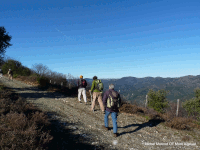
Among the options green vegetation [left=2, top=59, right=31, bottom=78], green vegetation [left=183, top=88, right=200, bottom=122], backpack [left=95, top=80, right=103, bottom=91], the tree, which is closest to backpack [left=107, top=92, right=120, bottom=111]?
backpack [left=95, top=80, right=103, bottom=91]

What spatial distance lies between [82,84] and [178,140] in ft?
22.9

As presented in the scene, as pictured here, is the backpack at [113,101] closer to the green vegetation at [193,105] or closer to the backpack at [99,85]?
the backpack at [99,85]

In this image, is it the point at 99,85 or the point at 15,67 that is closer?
the point at 99,85

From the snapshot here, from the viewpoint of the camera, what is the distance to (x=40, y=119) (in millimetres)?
5641

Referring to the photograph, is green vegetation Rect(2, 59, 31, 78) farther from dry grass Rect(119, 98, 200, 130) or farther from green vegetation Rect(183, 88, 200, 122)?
green vegetation Rect(183, 88, 200, 122)

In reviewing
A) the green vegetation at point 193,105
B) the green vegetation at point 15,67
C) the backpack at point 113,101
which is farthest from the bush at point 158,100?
the green vegetation at point 15,67

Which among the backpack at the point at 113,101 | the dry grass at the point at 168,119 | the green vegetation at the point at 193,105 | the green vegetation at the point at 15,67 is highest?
the green vegetation at the point at 15,67

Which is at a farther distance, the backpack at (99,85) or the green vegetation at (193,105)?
the green vegetation at (193,105)

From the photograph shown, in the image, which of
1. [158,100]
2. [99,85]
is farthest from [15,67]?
[99,85]

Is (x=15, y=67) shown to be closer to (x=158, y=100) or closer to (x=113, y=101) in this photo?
(x=158, y=100)

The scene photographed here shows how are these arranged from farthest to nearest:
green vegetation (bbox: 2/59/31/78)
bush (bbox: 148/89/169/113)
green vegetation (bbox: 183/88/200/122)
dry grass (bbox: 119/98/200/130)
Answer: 1. green vegetation (bbox: 2/59/31/78)
2. green vegetation (bbox: 183/88/200/122)
3. bush (bbox: 148/89/169/113)
4. dry grass (bbox: 119/98/200/130)

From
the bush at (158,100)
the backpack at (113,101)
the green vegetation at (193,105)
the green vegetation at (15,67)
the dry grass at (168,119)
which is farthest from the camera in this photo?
the green vegetation at (15,67)

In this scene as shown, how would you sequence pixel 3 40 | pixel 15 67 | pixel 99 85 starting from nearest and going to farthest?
pixel 99 85 < pixel 3 40 < pixel 15 67

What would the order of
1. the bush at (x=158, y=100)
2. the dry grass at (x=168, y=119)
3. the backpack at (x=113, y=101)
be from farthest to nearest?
1. the bush at (x=158, y=100)
2. the dry grass at (x=168, y=119)
3. the backpack at (x=113, y=101)
